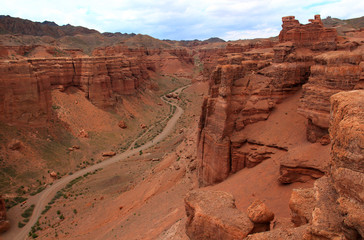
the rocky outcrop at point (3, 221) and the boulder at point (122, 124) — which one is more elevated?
the boulder at point (122, 124)

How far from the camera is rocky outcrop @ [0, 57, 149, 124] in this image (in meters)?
35.2

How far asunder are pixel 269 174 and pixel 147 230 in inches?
312

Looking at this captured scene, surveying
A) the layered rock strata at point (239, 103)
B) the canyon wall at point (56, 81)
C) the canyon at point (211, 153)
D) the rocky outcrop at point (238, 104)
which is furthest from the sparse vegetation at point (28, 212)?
the rocky outcrop at point (238, 104)

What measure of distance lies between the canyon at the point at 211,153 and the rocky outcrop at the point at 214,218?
0.04 m

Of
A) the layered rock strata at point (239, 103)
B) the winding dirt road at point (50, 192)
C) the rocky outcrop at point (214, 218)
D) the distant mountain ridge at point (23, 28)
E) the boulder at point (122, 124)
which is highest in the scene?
the distant mountain ridge at point (23, 28)

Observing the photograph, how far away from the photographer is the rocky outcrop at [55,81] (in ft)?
116

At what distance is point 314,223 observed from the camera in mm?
6383

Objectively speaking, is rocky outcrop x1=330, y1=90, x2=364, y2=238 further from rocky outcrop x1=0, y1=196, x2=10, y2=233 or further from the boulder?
the boulder

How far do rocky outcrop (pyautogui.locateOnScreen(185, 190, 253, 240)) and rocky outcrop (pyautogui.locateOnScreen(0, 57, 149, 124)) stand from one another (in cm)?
3310

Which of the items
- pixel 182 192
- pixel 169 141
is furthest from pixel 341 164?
pixel 169 141

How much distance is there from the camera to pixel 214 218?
9742 mm

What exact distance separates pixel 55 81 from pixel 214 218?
4690cm

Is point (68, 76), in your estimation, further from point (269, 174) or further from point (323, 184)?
point (323, 184)

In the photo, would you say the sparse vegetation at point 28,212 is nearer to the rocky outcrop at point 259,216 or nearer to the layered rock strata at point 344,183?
the rocky outcrop at point 259,216
